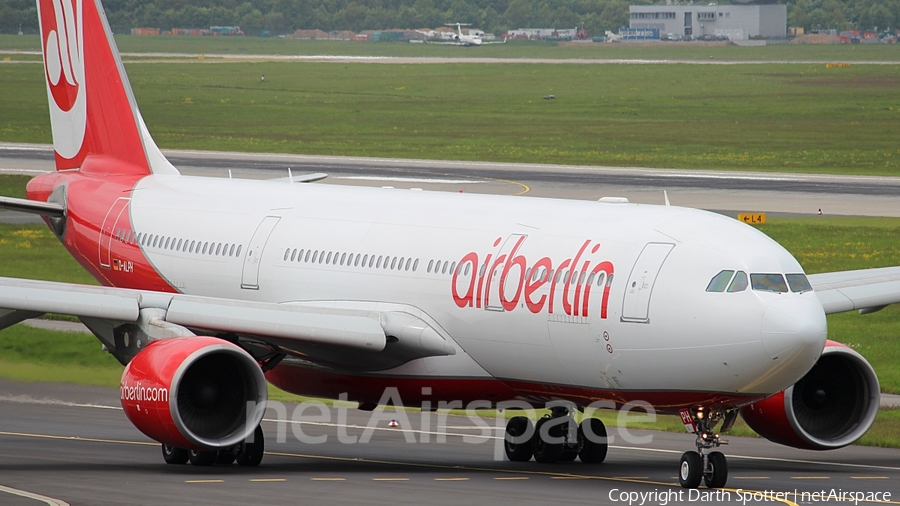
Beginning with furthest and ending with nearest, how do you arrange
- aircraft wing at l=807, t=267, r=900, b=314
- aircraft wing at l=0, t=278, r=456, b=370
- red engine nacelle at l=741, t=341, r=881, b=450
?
aircraft wing at l=807, t=267, r=900, b=314
red engine nacelle at l=741, t=341, r=881, b=450
aircraft wing at l=0, t=278, r=456, b=370

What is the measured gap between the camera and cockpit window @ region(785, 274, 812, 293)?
2286cm

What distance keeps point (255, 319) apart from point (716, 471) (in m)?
8.33

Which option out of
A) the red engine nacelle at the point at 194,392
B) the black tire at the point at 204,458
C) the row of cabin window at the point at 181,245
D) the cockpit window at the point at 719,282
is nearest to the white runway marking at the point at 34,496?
the red engine nacelle at the point at 194,392

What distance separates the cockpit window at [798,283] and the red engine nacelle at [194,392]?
8.64 metres

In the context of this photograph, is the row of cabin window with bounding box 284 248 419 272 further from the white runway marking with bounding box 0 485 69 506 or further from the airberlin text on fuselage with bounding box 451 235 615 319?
the white runway marking with bounding box 0 485 69 506

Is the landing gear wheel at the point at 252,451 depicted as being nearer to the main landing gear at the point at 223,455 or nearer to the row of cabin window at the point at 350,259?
the main landing gear at the point at 223,455

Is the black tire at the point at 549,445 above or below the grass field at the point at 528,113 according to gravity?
above

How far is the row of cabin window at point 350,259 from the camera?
27.6 metres

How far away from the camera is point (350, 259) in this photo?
28.7 m

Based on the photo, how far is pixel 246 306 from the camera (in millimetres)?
26469

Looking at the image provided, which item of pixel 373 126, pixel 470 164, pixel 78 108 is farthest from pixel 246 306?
pixel 373 126

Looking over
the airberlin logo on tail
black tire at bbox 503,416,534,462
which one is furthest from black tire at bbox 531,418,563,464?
the airberlin logo on tail

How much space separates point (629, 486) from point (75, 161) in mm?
18877

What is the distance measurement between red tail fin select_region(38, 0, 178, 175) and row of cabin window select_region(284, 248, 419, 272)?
7477 mm
